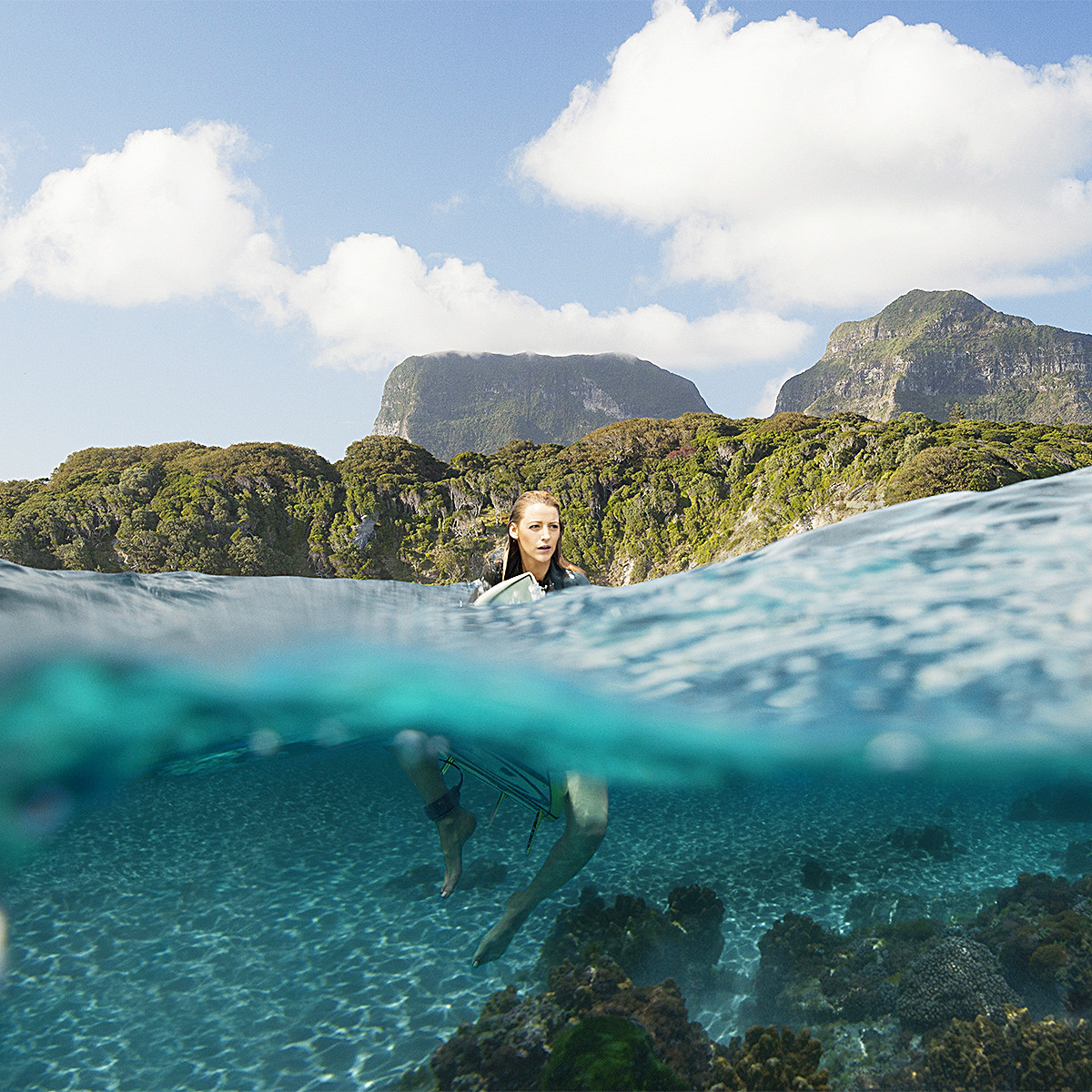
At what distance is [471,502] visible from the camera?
93.9 ft

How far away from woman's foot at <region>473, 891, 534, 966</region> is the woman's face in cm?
255

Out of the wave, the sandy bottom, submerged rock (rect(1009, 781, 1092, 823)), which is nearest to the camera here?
the wave

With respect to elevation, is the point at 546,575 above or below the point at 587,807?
above

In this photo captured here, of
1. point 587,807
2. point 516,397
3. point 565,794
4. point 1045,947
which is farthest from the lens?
point 516,397

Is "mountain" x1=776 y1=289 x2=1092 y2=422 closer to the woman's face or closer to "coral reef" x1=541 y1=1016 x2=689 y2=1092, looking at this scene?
the woman's face

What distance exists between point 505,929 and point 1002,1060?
157 inches

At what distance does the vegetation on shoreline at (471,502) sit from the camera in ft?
77.7

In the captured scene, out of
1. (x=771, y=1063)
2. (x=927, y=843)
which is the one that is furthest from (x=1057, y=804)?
(x=771, y=1063)

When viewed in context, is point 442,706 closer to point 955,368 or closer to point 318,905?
point 318,905

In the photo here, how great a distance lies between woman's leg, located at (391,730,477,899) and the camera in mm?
5578

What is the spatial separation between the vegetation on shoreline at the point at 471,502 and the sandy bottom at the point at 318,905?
12.1m

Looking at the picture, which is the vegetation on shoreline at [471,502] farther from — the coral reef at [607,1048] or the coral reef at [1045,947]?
the coral reef at [607,1048]

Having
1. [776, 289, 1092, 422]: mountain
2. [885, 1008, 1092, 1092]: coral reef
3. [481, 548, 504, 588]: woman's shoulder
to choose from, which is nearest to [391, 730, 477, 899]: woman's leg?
[481, 548, 504, 588]: woman's shoulder

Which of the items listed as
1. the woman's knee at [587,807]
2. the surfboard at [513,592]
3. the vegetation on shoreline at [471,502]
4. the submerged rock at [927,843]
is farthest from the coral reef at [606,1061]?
the vegetation on shoreline at [471,502]
